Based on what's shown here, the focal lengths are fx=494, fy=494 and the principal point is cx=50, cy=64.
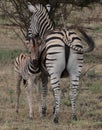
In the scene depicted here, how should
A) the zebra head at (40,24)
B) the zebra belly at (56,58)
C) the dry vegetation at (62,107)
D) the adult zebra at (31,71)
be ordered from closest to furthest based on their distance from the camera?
the dry vegetation at (62,107), the zebra belly at (56,58), the adult zebra at (31,71), the zebra head at (40,24)

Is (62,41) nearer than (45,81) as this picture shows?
Yes

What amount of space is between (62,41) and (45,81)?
3.87 feet

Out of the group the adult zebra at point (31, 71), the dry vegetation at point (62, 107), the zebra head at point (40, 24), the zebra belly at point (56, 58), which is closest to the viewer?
the dry vegetation at point (62, 107)

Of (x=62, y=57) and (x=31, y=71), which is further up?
(x=62, y=57)

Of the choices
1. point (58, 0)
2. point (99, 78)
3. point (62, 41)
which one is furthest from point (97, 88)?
point (58, 0)

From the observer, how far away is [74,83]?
905 centimetres

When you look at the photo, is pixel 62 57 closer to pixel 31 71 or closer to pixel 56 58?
pixel 56 58

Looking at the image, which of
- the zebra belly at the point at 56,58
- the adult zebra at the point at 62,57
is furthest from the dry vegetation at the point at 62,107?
the zebra belly at the point at 56,58

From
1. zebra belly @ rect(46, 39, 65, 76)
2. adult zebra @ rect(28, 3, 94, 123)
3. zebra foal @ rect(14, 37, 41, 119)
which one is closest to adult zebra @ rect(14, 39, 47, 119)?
zebra foal @ rect(14, 37, 41, 119)

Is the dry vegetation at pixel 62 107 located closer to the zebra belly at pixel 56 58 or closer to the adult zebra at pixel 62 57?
the adult zebra at pixel 62 57

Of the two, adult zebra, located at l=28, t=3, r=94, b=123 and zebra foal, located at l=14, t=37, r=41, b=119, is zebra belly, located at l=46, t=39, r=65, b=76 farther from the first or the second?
zebra foal, located at l=14, t=37, r=41, b=119

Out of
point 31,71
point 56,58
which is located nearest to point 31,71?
point 31,71

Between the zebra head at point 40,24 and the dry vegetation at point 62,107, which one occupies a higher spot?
the zebra head at point 40,24

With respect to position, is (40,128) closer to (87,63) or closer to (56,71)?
(56,71)
